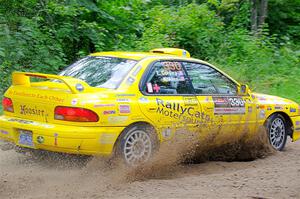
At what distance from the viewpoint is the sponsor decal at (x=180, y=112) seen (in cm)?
655

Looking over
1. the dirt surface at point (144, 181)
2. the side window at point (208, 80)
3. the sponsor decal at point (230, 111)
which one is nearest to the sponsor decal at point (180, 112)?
the sponsor decal at point (230, 111)

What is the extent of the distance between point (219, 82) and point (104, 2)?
6.78m

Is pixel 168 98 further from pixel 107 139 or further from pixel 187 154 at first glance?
pixel 107 139

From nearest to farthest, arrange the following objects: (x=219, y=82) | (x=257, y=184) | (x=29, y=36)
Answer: (x=257, y=184) → (x=219, y=82) → (x=29, y=36)

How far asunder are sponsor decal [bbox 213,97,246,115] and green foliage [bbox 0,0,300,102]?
16.8 ft

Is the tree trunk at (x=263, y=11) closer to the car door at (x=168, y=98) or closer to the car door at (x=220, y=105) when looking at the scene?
the car door at (x=220, y=105)

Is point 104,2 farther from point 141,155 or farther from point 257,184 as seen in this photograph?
point 257,184

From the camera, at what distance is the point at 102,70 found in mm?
6758

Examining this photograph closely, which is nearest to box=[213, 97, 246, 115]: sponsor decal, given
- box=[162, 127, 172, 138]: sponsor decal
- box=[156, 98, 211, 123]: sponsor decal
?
box=[156, 98, 211, 123]: sponsor decal

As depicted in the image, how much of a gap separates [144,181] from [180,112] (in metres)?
1.24

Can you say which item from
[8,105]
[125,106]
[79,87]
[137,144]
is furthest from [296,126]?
[8,105]

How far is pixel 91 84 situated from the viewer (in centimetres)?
653

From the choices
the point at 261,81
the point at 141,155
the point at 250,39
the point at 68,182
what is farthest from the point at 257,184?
the point at 250,39

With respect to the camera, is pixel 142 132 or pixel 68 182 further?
pixel 142 132
